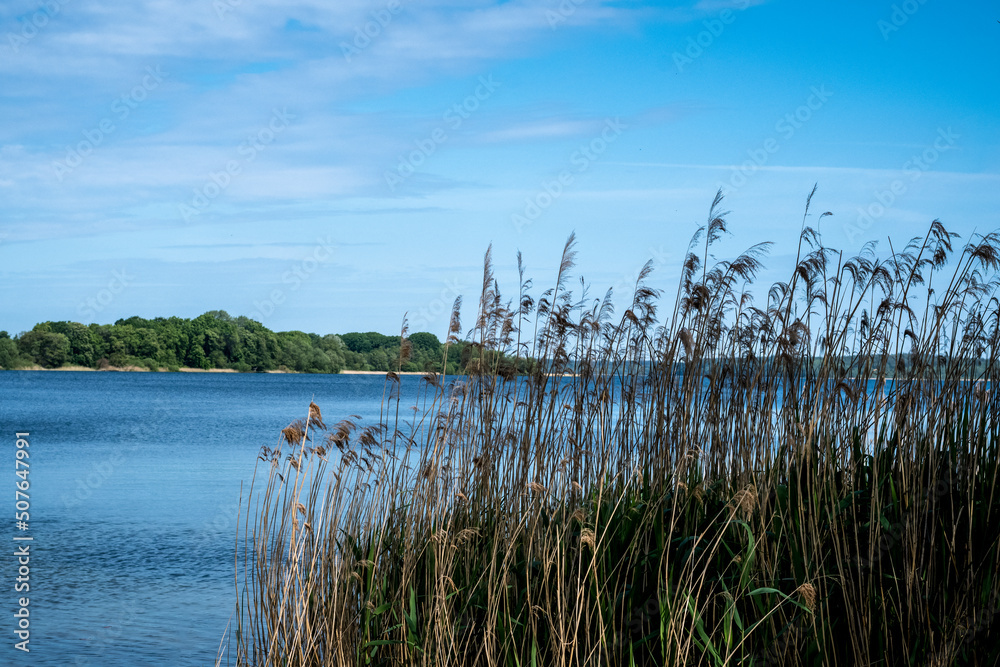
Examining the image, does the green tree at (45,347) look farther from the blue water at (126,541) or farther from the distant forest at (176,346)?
the blue water at (126,541)

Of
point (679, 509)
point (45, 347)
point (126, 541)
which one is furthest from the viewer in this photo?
point (45, 347)

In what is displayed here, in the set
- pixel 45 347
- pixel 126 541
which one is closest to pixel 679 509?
pixel 126 541

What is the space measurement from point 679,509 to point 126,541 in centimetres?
884

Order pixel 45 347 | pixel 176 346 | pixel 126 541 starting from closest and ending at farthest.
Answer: pixel 126 541
pixel 45 347
pixel 176 346

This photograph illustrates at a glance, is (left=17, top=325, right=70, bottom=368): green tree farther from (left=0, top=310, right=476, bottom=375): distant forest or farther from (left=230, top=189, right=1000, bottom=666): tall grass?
(left=230, top=189, right=1000, bottom=666): tall grass

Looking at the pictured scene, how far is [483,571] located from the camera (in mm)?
3402

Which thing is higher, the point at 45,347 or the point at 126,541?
the point at 45,347

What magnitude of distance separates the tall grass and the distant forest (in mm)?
66897

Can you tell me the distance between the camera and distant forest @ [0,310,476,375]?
243ft

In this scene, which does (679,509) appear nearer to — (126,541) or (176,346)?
(126,541)

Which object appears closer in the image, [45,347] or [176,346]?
[45,347]

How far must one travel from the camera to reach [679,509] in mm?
3615

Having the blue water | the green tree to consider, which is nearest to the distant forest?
the green tree

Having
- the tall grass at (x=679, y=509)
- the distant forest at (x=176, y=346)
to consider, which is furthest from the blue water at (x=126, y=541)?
the distant forest at (x=176, y=346)
